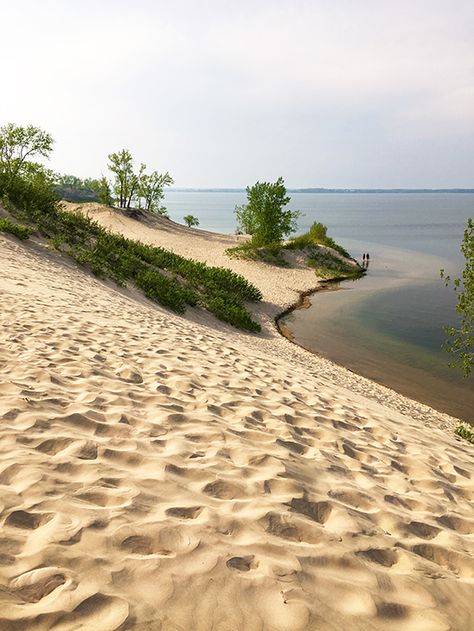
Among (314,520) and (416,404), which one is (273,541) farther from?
(416,404)

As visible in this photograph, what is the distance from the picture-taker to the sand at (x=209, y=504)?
2.57 metres

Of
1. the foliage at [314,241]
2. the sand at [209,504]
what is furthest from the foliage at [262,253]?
the sand at [209,504]

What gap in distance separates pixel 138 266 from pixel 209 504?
19.0 metres

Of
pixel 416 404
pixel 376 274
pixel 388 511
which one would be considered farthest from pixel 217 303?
pixel 376 274

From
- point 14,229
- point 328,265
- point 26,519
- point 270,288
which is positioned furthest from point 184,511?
point 328,265

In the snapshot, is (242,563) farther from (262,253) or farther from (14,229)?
(262,253)

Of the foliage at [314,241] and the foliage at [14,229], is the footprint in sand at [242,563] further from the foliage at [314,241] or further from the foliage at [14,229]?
the foliage at [314,241]

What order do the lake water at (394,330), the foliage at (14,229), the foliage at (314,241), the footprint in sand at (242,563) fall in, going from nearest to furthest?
1. the footprint in sand at (242,563)
2. the lake water at (394,330)
3. the foliage at (14,229)
4. the foliage at (314,241)

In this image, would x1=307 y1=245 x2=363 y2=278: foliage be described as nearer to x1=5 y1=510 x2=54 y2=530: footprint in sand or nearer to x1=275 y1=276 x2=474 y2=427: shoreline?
x1=275 y1=276 x2=474 y2=427: shoreline

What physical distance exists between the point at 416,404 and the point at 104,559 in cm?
1189

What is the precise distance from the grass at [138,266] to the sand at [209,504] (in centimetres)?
1141

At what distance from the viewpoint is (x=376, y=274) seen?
135ft

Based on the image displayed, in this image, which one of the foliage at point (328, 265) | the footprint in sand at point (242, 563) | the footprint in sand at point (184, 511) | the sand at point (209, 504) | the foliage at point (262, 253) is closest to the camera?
the sand at point (209, 504)

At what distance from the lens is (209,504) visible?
3588 millimetres
